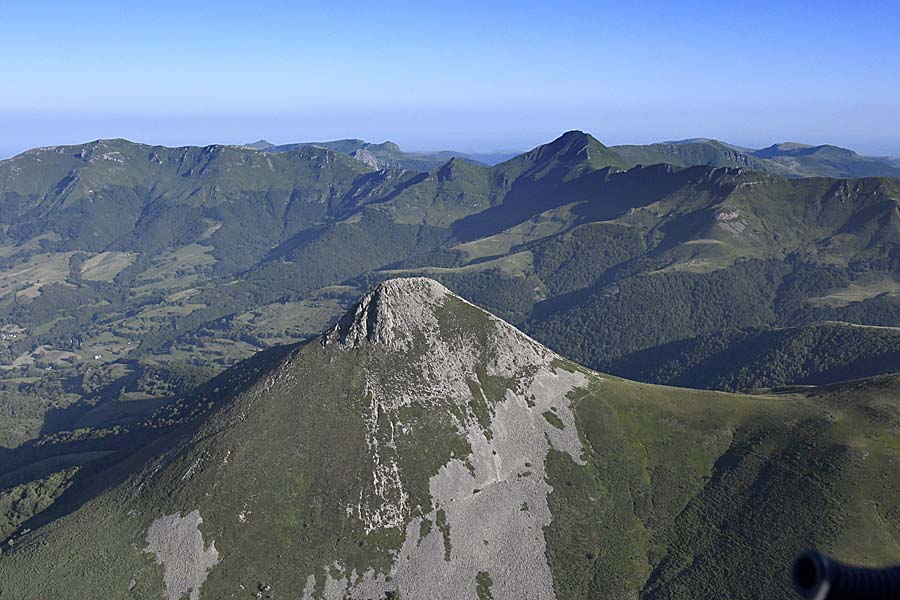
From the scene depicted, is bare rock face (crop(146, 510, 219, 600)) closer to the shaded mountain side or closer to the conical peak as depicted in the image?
the shaded mountain side

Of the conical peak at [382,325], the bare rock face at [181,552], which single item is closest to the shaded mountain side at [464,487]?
the bare rock face at [181,552]

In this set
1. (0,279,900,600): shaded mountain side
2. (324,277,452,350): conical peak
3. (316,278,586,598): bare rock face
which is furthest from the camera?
(324,277,452,350): conical peak

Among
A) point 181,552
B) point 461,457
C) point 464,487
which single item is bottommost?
point 181,552

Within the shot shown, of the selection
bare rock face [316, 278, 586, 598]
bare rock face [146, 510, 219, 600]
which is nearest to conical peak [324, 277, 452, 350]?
bare rock face [316, 278, 586, 598]

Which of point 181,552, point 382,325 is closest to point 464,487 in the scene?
point 382,325

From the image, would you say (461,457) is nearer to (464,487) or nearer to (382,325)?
(464,487)

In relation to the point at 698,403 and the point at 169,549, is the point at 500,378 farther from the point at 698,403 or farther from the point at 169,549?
the point at 169,549

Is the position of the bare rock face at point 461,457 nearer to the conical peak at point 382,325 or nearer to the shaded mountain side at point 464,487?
the conical peak at point 382,325

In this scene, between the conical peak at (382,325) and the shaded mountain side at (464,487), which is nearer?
the shaded mountain side at (464,487)
